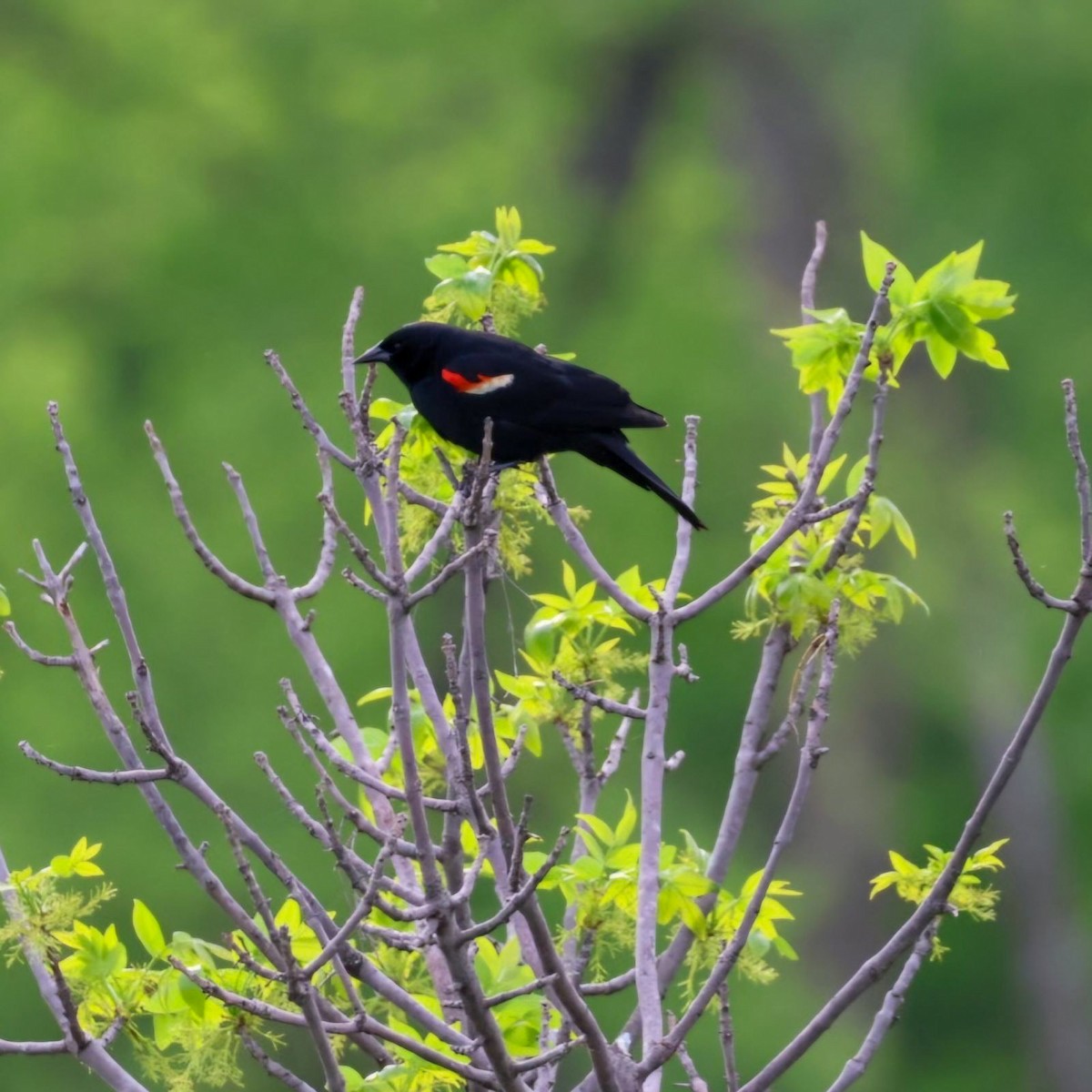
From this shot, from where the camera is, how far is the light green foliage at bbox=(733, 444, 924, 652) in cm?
296

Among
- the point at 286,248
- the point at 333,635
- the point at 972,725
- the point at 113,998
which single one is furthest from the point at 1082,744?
the point at 113,998

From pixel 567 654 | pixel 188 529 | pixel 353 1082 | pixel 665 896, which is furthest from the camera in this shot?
pixel 567 654

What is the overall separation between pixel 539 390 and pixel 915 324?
39.9 inches

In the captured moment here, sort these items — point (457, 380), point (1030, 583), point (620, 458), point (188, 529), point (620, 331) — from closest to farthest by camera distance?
point (1030, 583) → point (188, 529) → point (457, 380) → point (620, 458) → point (620, 331)

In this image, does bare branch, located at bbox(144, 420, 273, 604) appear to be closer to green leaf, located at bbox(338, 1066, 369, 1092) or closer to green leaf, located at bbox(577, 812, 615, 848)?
green leaf, located at bbox(577, 812, 615, 848)

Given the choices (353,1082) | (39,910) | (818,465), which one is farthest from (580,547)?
(39,910)

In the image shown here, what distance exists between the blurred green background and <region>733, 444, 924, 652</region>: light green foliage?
5586mm

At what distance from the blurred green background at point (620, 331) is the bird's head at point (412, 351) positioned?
4965 millimetres

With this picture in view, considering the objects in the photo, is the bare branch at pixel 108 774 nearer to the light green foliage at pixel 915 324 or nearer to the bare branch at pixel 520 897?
the bare branch at pixel 520 897

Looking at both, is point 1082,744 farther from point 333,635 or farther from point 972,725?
point 333,635

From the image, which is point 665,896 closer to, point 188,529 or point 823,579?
point 823,579

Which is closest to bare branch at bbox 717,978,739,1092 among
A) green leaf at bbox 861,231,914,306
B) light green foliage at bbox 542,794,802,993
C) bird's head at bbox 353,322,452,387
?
light green foliage at bbox 542,794,802,993

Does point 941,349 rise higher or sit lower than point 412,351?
lower

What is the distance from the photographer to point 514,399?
3.58 meters
